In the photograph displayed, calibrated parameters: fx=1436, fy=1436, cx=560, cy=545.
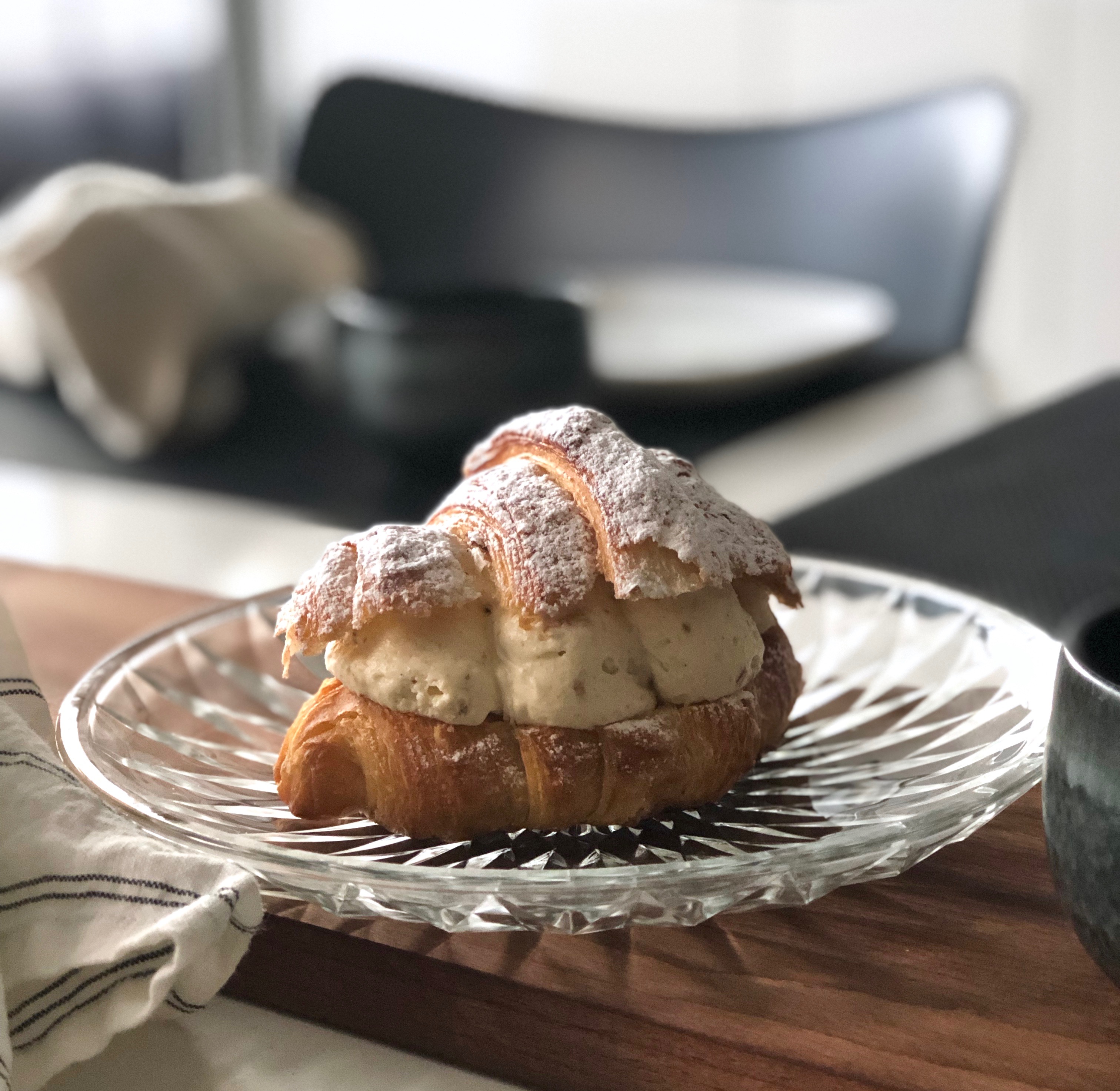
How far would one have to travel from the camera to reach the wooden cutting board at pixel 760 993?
328 mm

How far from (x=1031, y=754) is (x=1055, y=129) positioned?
7.90 ft

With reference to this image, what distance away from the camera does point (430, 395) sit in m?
1.23

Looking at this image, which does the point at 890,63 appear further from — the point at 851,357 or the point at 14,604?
the point at 14,604

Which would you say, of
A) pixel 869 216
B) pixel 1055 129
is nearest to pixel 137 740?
pixel 869 216

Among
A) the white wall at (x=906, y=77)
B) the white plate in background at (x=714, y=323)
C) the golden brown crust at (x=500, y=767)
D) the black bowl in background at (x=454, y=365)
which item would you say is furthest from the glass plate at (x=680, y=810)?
the white wall at (x=906, y=77)

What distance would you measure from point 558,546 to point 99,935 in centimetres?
16

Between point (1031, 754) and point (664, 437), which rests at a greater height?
point (1031, 754)

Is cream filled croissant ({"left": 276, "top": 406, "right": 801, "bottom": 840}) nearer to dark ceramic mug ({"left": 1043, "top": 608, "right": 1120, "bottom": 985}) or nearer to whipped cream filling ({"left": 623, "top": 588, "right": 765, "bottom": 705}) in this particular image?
whipped cream filling ({"left": 623, "top": 588, "right": 765, "bottom": 705})

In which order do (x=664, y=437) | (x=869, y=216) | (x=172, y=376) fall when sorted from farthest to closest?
(x=869, y=216), (x=172, y=376), (x=664, y=437)

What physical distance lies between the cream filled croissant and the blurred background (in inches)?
21.8

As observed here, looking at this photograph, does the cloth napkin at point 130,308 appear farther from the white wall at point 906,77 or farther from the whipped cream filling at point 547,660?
the whipped cream filling at point 547,660

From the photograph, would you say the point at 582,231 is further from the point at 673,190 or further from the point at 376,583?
the point at 376,583

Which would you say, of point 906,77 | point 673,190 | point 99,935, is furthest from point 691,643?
point 906,77

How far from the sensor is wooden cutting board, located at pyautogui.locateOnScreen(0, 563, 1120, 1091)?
0.33 m
